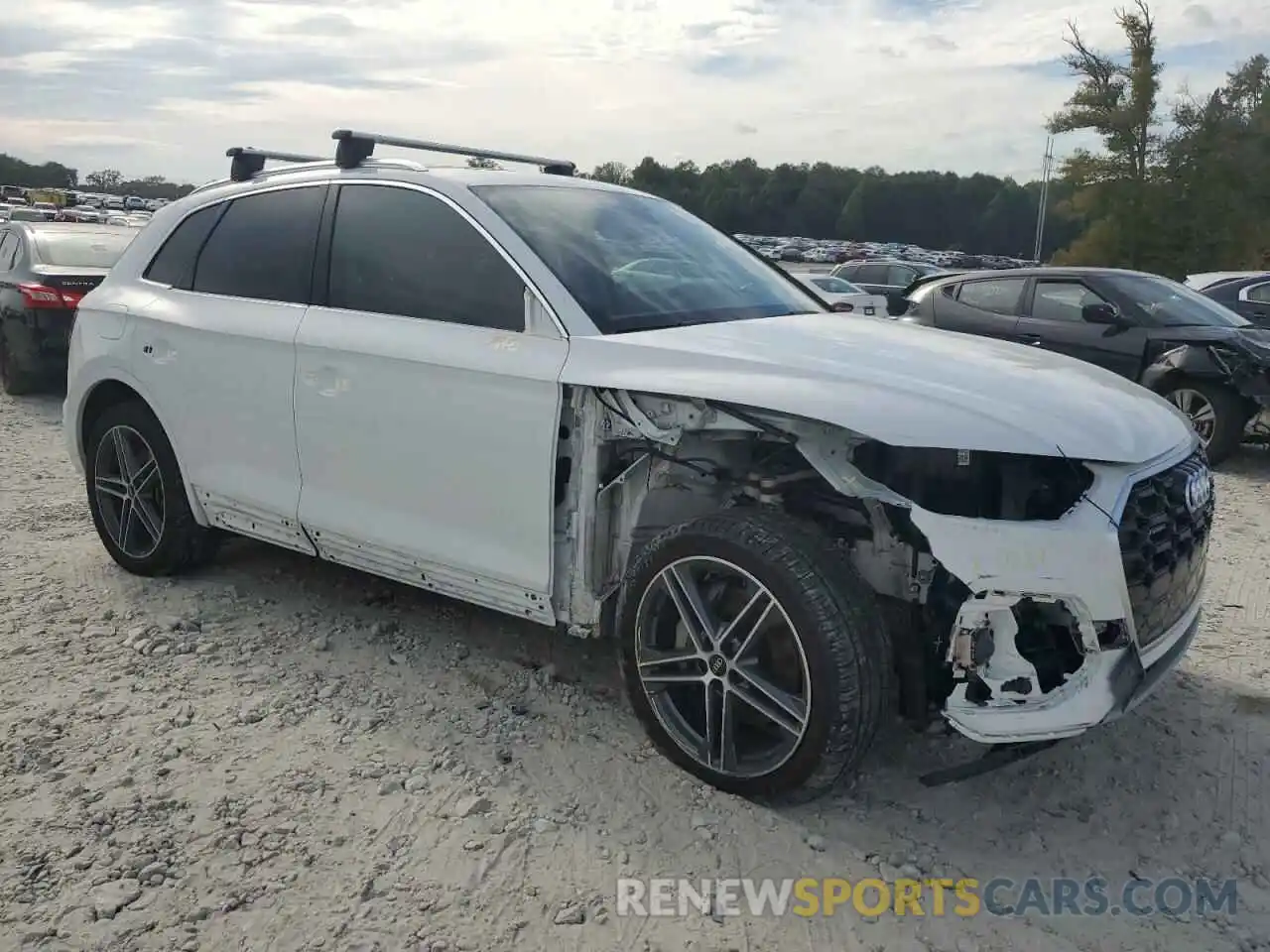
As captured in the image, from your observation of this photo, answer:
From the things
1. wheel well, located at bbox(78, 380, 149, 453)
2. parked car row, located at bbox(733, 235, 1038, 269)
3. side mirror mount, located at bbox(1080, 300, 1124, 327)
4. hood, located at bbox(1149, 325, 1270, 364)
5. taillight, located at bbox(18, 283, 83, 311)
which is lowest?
wheel well, located at bbox(78, 380, 149, 453)

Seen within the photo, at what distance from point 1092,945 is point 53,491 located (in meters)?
6.27

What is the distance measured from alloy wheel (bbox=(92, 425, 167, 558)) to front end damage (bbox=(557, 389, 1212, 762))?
91.9 inches

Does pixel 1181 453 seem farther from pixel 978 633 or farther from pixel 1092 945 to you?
pixel 1092 945

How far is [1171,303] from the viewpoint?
8.84m

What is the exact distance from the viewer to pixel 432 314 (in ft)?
12.1

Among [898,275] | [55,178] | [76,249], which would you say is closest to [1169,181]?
[898,275]

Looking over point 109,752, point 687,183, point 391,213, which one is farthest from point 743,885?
point 687,183

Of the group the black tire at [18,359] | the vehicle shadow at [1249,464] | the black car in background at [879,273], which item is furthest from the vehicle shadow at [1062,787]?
the black car in background at [879,273]

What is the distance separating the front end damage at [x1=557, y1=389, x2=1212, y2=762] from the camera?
2.78 metres

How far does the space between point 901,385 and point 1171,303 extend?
7.04 meters

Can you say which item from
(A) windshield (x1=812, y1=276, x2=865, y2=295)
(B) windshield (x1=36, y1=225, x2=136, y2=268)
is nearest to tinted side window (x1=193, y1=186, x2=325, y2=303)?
(B) windshield (x1=36, y1=225, x2=136, y2=268)

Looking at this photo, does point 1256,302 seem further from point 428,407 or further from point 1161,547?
point 428,407

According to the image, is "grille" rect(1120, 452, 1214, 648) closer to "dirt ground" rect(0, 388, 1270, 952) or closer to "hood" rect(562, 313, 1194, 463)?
"hood" rect(562, 313, 1194, 463)

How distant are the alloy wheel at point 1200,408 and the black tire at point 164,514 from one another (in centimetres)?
698
